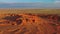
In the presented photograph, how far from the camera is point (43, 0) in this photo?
137 centimetres

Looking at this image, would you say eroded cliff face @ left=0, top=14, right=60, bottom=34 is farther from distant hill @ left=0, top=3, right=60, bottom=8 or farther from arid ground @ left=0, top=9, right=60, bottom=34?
distant hill @ left=0, top=3, right=60, bottom=8

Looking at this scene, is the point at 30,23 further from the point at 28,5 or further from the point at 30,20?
the point at 28,5

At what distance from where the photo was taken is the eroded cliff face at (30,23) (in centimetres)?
132

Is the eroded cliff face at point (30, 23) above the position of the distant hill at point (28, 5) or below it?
below

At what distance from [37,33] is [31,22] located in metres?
0.17

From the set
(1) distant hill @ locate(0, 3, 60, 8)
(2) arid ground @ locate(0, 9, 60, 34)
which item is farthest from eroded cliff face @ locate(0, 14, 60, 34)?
(1) distant hill @ locate(0, 3, 60, 8)

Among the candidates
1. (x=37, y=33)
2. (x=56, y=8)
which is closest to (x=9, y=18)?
(x=37, y=33)

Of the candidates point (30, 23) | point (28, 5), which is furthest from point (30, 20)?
point (28, 5)

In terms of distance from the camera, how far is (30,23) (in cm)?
135

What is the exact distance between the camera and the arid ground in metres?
1.33

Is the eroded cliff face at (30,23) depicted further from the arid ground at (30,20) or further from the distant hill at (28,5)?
the distant hill at (28,5)

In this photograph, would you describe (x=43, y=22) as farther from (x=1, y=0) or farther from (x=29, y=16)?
(x=1, y=0)

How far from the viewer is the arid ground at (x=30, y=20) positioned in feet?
4.35

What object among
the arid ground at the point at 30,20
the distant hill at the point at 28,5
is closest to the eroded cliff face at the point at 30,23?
the arid ground at the point at 30,20
